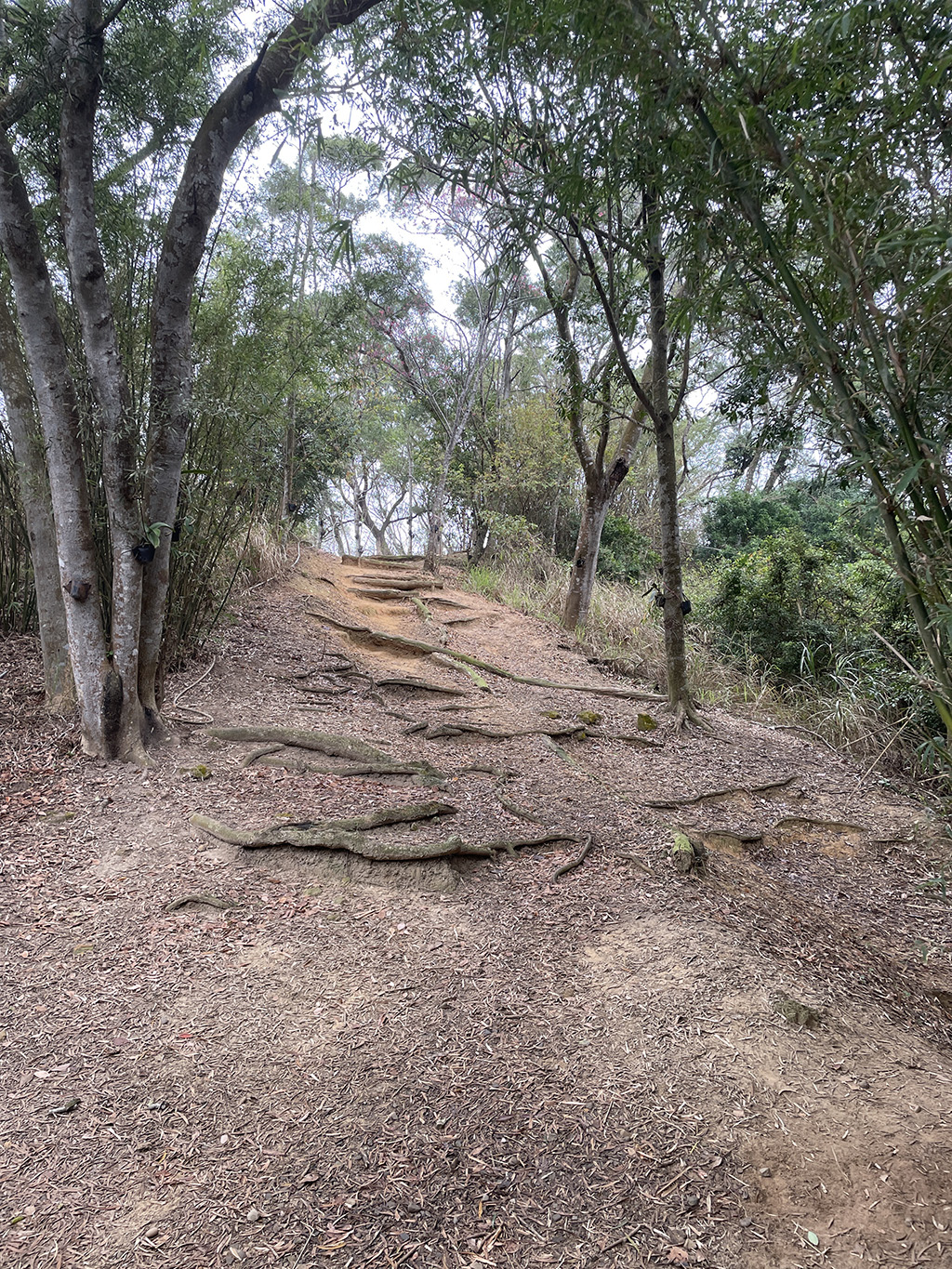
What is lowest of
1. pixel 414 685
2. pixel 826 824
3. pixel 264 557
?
pixel 826 824

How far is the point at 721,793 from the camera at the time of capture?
397 centimetres

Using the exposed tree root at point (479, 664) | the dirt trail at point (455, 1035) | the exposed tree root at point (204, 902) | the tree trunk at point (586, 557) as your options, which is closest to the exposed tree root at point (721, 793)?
the dirt trail at point (455, 1035)

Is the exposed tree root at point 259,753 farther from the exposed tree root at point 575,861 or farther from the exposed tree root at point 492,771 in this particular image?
the exposed tree root at point 575,861

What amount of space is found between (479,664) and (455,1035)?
4.29 m

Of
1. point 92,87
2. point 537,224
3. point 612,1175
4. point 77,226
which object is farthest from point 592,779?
point 92,87

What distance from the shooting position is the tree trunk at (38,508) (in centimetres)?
350

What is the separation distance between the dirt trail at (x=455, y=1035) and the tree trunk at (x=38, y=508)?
0.26 m

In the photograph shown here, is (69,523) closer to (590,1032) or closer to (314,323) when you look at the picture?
(590,1032)

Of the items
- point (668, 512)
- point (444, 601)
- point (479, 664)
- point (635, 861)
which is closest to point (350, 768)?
point (635, 861)

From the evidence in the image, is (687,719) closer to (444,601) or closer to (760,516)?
(444,601)

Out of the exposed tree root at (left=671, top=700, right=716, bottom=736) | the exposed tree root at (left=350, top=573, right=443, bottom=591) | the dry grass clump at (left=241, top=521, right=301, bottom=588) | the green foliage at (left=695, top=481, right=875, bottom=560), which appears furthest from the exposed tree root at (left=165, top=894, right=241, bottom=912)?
the green foliage at (left=695, top=481, right=875, bottom=560)

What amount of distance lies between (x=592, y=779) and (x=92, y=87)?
166 inches

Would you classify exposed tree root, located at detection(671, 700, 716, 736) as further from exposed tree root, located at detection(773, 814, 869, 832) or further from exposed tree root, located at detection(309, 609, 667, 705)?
exposed tree root, located at detection(773, 814, 869, 832)

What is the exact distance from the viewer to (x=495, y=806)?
11.6 ft
